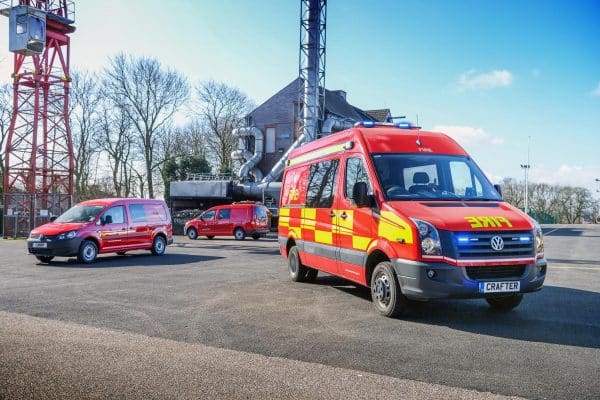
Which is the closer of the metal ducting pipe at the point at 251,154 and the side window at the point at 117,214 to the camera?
the side window at the point at 117,214

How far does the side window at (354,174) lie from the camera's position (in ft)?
25.7

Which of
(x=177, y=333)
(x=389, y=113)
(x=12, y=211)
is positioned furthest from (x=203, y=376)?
(x=389, y=113)

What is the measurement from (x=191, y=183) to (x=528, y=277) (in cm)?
3644

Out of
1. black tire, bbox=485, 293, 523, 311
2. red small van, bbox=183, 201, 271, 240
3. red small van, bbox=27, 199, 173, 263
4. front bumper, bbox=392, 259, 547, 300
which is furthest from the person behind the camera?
red small van, bbox=183, 201, 271, 240

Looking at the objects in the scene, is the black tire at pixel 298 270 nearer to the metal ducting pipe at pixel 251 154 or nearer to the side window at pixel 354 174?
the side window at pixel 354 174

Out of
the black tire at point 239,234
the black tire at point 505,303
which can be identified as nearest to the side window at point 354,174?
the black tire at point 505,303

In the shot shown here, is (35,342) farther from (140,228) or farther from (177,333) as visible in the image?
(140,228)

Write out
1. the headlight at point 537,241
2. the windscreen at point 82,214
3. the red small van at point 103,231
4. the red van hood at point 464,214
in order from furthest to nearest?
1. the windscreen at point 82,214
2. the red small van at point 103,231
3. the headlight at point 537,241
4. the red van hood at point 464,214

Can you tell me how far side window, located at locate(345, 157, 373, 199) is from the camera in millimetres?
7820

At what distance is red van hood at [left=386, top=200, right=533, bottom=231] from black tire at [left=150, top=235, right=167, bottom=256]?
11.6m

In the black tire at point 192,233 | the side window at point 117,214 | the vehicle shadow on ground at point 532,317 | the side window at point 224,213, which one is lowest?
the black tire at point 192,233

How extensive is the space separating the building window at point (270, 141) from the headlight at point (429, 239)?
39699mm

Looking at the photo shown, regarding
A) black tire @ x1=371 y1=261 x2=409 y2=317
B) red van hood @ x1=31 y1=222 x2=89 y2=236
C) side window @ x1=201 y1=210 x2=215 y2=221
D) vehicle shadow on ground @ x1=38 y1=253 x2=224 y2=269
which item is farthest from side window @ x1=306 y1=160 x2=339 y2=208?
side window @ x1=201 y1=210 x2=215 y2=221

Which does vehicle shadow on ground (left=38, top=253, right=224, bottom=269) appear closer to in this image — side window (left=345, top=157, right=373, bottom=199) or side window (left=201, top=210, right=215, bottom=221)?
side window (left=345, top=157, right=373, bottom=199)
